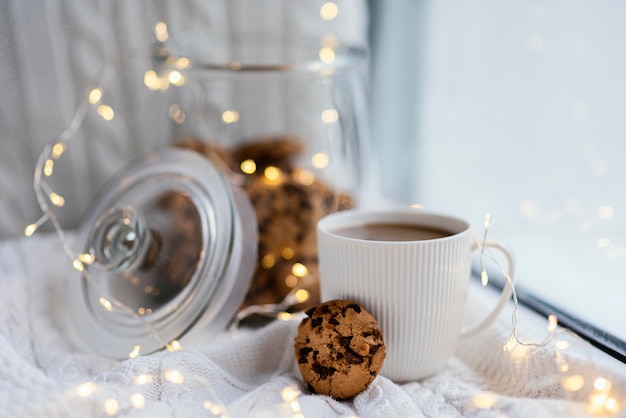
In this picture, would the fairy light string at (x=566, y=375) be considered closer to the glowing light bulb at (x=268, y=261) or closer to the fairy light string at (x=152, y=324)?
the fairy light string at (x=152, y=324)

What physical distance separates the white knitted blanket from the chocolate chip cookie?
0.01 metres

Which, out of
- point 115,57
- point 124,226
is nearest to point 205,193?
point 124,226

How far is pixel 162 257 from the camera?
0.61 m

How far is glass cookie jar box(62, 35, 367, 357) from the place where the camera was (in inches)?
22.3

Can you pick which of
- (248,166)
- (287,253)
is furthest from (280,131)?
(287,253)

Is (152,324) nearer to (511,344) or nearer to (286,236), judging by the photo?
(286,236)

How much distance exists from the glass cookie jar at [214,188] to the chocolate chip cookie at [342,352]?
11cm

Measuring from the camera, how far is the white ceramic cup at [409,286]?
1.59 feet

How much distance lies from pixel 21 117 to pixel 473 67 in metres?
0.64

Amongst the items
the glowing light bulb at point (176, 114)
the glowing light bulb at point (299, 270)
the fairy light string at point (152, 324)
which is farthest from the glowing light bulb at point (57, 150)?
the glowing light bulb at point (299, 270)

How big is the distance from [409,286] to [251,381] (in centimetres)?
18

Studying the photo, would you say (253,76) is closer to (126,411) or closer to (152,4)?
(152,4)

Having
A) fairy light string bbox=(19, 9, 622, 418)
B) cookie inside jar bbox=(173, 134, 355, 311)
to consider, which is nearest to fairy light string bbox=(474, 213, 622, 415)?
fairy light string bbox=(19, 9, 622, 418)

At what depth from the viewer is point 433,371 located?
0.53 m
